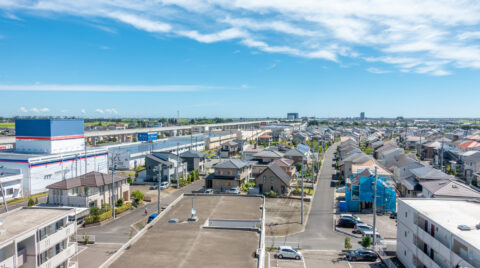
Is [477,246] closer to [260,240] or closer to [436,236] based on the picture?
Result: [436,236]

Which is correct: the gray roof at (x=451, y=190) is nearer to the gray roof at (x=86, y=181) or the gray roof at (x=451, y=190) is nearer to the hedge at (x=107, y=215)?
the hedge at (x=107, y=215)

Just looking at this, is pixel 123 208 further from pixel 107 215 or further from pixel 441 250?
pixel 441 250

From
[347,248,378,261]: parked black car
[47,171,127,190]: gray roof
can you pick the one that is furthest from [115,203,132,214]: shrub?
[347,248,378,261]: parked black car

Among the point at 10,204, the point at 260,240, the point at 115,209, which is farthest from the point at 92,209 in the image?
the point at 260,240

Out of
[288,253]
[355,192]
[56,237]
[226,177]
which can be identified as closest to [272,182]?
[226,177]

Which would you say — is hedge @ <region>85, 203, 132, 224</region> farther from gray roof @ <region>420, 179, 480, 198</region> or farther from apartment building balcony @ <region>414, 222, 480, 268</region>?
gray roof @ <region>420, 179, 480, 198</region>

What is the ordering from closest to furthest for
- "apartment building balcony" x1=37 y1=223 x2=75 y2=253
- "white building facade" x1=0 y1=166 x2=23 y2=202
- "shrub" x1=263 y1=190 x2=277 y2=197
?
"apartment building balcony" x1=37 y1=223 x2=75 y2=253 < "white building facade" x1=0 y1=166 x2=23 y2=202 < "shrub" x1=263 y1=190 x2=277 y2=197
